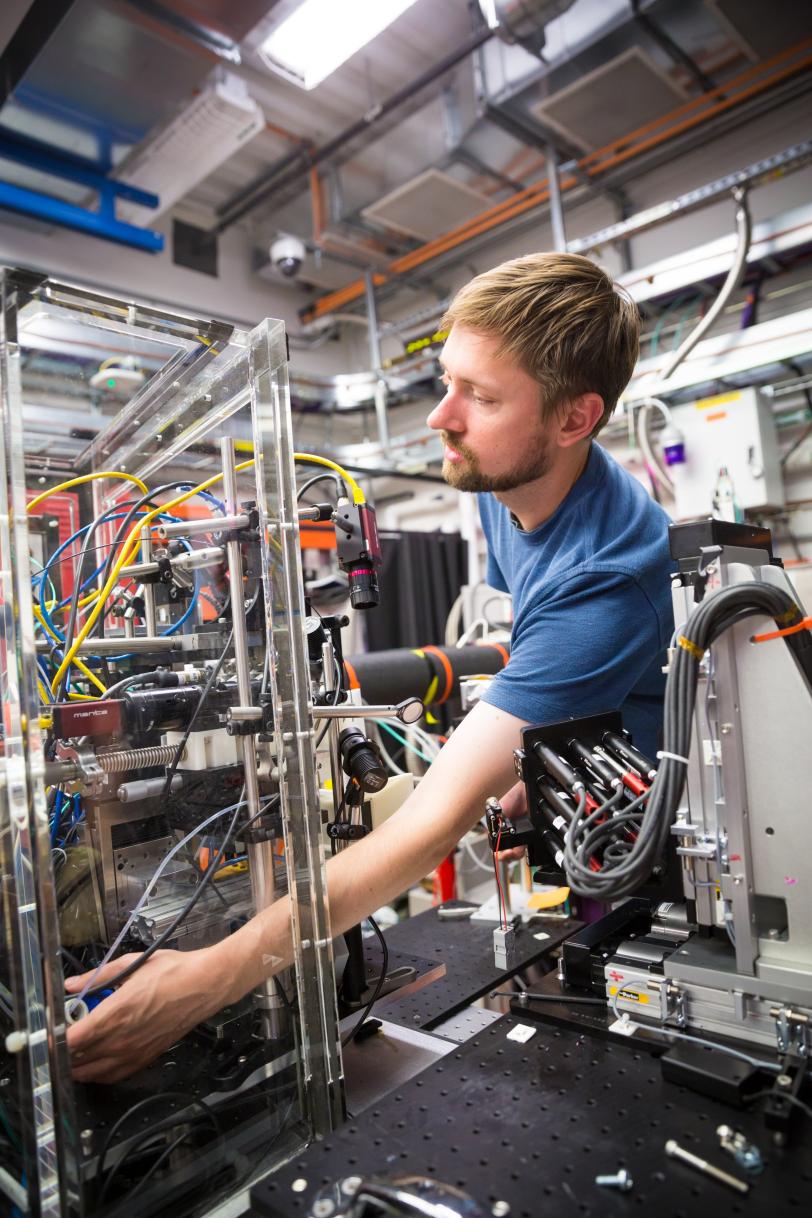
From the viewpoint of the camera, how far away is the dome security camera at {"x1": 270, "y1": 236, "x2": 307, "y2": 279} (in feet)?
13.6

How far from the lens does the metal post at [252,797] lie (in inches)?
29.6

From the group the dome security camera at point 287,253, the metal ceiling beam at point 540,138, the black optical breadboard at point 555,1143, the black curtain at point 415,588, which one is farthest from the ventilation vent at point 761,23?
the black optical breadboard at point 555,1143

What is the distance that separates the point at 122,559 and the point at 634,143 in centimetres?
346

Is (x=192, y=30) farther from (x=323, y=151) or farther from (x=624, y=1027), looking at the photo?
(x=624, y=1027)

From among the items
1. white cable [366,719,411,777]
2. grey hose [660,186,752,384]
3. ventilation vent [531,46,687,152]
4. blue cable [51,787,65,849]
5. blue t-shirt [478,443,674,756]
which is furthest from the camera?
ventilation vent [531,46,687,152]

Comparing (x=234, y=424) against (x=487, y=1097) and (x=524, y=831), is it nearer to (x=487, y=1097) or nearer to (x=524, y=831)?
(x=524, y=831)

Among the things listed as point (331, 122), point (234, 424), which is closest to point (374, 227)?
point (331, 122)

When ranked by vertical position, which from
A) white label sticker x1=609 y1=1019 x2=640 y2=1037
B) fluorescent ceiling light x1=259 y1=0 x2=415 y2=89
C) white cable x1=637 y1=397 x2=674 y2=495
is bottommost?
white label sticker x1=609 y1=1019 x2=640 y2=1037

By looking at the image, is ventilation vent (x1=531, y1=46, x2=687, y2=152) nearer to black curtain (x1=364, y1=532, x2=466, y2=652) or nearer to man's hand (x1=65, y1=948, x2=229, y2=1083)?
black curtain (x1=364, y1=532, x2=466, y2=652)

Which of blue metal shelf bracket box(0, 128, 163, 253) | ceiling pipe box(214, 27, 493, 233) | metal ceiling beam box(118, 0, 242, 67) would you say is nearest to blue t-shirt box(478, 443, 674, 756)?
metal ceiling beam box(118, 0, 242, 67)

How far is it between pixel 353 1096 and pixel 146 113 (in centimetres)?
332

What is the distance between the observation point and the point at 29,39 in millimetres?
2410

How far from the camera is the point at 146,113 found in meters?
2.82

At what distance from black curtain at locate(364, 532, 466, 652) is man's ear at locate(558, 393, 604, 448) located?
2827 millimetres
